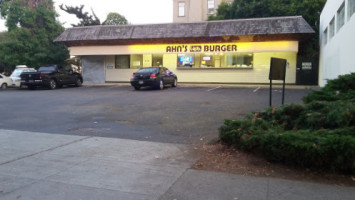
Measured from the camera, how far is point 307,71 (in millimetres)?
24688

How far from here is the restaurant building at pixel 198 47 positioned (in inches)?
953

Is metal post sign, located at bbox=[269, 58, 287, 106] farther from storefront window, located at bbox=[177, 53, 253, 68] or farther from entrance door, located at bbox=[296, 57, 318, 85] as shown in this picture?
storefront window, located at bbox=[177, 53, 253, 68]

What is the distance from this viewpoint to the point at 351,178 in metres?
5.00

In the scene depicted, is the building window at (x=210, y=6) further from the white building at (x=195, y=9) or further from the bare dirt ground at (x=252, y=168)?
the bare dirt ground at (x=252, y=168)

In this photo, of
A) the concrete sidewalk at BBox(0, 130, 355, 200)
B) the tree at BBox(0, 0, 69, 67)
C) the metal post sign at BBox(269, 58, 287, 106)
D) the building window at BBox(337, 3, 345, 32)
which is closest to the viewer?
the concrete sidewalk at BBox(0, 130, 355, 200)

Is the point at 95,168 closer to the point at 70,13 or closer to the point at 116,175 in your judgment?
the point at 116,175

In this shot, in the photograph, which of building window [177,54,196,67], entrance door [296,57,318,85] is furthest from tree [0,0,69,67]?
entrance door [296,57,318,85]

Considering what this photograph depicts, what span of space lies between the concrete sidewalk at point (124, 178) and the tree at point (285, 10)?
2233 centimetres

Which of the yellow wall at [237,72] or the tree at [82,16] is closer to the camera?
the yellow wall at [237,72]

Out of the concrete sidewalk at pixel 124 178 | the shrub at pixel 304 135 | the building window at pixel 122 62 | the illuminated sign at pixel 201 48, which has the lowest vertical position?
the concrete sidewalk at pixel 124 178

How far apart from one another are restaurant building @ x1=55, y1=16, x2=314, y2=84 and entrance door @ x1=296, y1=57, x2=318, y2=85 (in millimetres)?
489

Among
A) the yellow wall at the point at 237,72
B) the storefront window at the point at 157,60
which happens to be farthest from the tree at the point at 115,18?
the storefront window at the point at 157,60

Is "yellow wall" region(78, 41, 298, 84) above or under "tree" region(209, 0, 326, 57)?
under

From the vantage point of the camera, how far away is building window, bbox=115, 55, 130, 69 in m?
29.7
